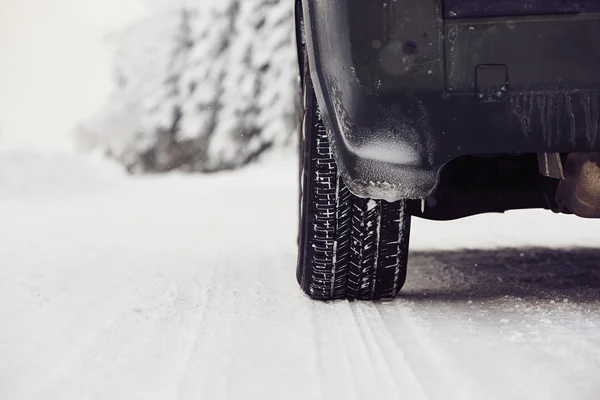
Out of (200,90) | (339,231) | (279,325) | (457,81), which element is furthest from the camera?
(200,90)

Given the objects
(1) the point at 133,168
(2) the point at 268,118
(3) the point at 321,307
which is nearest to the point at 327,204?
(3) the point at 321,307

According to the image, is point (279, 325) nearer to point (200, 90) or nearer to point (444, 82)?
point (444, 82)

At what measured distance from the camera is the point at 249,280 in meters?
2.77

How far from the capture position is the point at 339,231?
2137mm

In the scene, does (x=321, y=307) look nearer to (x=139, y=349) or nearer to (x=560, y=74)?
(x=139, y=349)

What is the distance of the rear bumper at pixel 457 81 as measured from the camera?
1647 mm

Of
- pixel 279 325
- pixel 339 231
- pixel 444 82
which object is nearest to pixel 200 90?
pixel 339 231

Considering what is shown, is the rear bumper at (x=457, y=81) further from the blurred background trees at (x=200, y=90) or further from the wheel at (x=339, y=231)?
the blurred background trees at (x=200, y=90)

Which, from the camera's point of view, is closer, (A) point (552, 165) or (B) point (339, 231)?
(A) point (552, 165)

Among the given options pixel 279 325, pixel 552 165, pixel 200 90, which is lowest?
pixel 200 90

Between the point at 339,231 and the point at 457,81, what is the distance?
24.8 inches

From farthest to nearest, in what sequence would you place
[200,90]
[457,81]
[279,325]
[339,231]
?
[200,90] → [339,231] → [279,325] → [457,81]

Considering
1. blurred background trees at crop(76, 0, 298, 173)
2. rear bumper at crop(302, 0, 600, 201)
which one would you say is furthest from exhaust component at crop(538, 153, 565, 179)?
blurred background trees at crop(76, 0, 298, 173)

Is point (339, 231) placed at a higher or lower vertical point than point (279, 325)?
higher
